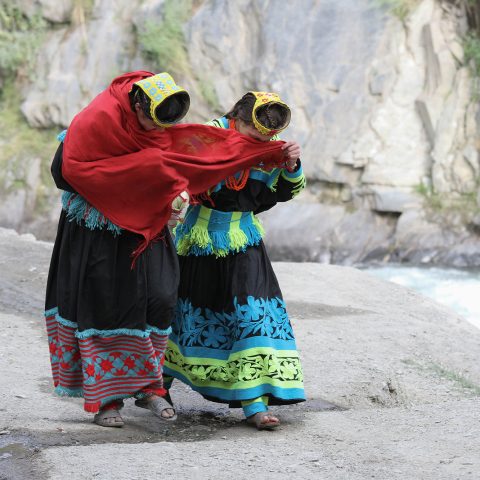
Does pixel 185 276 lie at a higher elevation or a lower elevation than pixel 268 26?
lower

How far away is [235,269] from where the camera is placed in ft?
14.0

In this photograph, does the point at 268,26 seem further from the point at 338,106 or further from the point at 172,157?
the point at 172,157

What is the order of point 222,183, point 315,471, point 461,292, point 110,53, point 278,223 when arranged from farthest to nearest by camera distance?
point 110,53, point 278,223, point 461,292, point 222,183, point 315,471

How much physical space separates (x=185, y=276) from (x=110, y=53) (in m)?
12.1

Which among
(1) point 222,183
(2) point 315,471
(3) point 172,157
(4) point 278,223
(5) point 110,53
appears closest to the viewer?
(2) point 315,471

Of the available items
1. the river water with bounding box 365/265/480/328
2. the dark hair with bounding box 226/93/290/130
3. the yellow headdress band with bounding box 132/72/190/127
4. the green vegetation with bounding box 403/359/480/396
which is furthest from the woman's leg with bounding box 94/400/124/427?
the river water with bounding box 365/265/480/328

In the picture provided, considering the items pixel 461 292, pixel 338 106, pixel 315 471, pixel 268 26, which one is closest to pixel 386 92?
pixel 338 106

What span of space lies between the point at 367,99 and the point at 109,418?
10.6 meters

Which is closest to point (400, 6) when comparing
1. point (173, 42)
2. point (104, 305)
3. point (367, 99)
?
point (367, 99)

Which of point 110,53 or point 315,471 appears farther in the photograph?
point 110,53

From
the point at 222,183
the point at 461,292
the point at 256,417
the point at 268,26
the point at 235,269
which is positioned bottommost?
the point at 461,292

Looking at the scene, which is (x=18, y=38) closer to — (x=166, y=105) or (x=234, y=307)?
Answer: (x=234, y=307)

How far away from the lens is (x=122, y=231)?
3.95 meters

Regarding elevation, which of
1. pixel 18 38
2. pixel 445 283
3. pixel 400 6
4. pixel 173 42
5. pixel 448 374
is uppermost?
pixel 400 6
